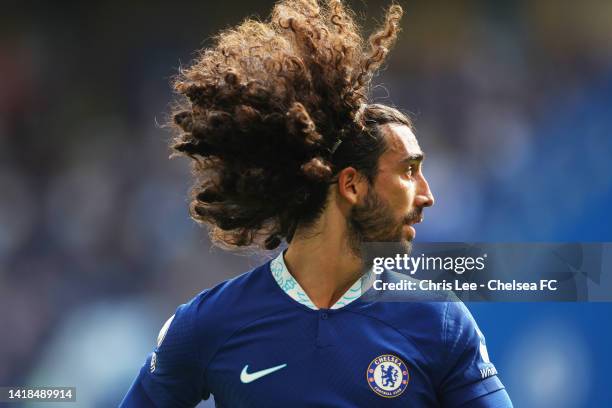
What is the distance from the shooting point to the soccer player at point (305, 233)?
86.6 inches

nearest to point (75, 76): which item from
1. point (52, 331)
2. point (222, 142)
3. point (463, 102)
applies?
point (52, 331)

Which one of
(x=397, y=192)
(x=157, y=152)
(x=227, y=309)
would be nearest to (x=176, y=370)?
(x=227, y=309)

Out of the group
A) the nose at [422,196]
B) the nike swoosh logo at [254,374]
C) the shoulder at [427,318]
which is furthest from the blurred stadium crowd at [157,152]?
the nike swoosh logo at [254,374]

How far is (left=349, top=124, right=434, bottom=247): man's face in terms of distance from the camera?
2.35m

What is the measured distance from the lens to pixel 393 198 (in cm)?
235

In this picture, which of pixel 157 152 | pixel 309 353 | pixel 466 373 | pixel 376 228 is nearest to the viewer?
pixel 466 373

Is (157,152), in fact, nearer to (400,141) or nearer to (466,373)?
(400,141)

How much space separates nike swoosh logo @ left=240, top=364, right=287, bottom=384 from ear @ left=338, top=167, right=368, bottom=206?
51cm

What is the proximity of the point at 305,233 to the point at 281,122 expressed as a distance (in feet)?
1.11

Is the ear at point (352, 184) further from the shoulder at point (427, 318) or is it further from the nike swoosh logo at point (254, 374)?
the nike swoosh logo at point (254, 374)

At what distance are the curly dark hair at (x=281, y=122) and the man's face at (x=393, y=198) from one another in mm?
36

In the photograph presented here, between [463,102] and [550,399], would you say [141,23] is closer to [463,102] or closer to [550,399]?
[463,102]

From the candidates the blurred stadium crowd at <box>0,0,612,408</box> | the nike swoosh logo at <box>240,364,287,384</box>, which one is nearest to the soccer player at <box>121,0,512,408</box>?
the nike swoosh logo at <box>240,364,287,384</box>

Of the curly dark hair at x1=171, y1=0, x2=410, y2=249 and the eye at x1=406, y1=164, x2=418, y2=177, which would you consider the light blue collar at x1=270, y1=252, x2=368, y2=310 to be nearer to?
the curly dark hair at x1=171, y1=0, x2=410, y2=249
